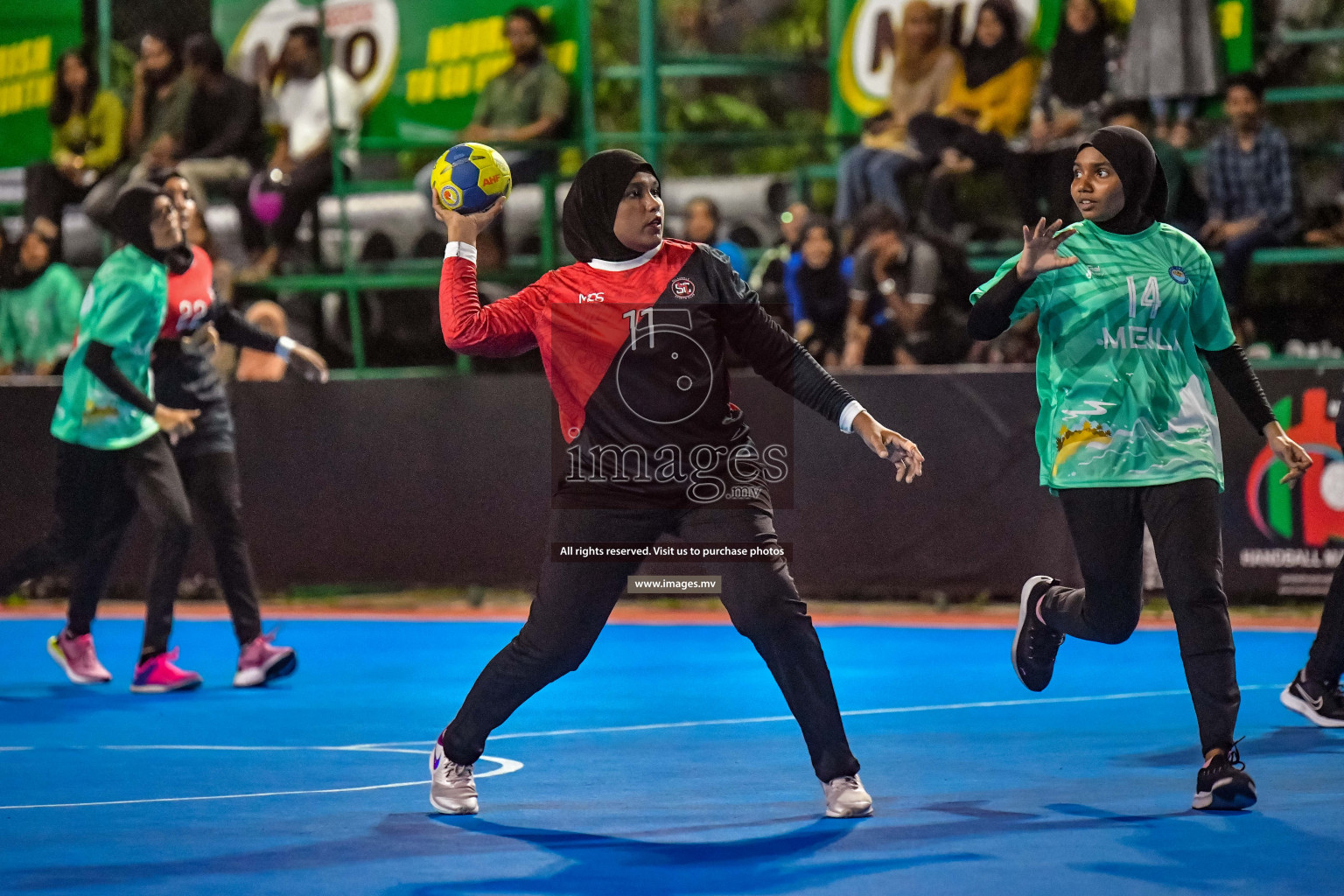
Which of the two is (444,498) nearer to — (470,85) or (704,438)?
(470,85)

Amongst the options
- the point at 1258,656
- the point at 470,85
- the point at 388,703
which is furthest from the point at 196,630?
the point at 1258,656

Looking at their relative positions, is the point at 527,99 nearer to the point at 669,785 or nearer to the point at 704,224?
the point at 704,224

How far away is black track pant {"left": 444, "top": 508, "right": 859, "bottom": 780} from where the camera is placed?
5.67m

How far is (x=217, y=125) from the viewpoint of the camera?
15383mm

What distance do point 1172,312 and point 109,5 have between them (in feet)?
40.5

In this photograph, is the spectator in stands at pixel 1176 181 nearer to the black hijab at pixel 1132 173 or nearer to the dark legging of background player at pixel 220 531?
the black hijab at pixel 1132 173

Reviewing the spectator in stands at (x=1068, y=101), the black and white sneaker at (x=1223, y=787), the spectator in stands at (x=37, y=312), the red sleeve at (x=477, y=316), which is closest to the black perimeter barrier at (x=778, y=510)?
the spectator in stands at (x=37, y=312)

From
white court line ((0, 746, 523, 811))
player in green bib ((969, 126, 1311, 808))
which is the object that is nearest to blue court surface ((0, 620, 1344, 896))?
white court line ((0, 746, 523, 811))

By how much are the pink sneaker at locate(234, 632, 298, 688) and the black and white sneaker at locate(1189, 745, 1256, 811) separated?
16.8ft

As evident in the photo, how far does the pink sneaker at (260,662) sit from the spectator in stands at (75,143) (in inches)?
305

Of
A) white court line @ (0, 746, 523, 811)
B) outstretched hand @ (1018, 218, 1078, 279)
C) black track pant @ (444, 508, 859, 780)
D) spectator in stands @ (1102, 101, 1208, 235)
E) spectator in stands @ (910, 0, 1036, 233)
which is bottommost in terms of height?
white court line @ (0, 746, 523, 811)

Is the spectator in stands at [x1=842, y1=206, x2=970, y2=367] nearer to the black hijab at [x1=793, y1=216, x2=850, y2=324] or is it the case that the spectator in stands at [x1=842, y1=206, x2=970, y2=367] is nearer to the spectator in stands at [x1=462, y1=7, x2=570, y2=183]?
the black hijab at [x1=793, y1=216, x2=850, y2=324]

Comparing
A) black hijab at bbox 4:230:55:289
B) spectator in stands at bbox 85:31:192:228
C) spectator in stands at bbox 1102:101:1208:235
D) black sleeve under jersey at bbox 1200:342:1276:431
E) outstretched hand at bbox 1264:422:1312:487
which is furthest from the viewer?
spectator in stands at bbox 85:31:192:228

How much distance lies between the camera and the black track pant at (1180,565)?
5.84 meters
